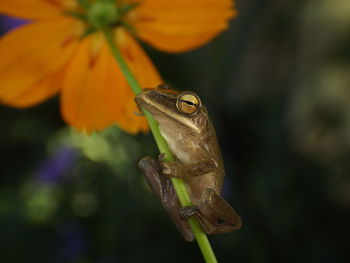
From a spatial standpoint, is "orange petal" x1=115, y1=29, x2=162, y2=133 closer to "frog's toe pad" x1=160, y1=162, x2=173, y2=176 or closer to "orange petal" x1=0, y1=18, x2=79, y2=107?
"orange petal" x1=0, y1=18, x2=79, y2=107

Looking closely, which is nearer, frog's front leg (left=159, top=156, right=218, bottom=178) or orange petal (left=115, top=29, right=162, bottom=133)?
frog's front leg (left=159, top=156, right=218, bottom=178)

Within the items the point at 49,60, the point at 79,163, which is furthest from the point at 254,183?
the point at 49,60

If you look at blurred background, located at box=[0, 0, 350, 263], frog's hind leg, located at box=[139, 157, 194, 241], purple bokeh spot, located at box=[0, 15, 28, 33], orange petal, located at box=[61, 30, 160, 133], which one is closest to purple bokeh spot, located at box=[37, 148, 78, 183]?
blurred background, located at box=[0, 0, 350, 263]

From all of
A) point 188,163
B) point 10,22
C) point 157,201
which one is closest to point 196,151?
point 188,163

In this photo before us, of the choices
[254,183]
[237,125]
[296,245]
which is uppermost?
[237,125]

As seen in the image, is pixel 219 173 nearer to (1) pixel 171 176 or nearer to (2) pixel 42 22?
(1) pixel 171 176

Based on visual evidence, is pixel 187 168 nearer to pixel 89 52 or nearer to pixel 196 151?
pixel 196 151
